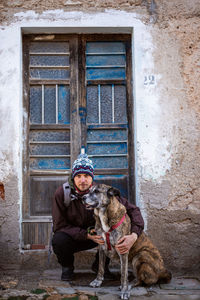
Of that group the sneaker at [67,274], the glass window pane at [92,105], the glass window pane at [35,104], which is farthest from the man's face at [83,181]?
the glass window pane at [35,104]

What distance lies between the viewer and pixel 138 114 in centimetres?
468

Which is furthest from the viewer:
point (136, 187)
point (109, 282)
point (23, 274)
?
point (136, 187)

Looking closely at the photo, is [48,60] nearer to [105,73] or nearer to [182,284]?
[105,73]

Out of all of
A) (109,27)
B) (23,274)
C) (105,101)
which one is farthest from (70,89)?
(23,274)

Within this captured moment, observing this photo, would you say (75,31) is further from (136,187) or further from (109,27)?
(136,187)

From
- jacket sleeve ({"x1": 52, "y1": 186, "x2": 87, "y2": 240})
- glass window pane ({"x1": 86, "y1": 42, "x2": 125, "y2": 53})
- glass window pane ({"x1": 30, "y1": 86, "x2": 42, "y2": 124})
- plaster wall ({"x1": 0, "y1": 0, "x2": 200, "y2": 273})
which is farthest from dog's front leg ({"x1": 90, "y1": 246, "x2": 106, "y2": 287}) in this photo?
glass window pane ({"x1": 86, "y1": 42, "x2": 125, "y2": 53})

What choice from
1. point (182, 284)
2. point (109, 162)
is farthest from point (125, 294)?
point (109, 162)

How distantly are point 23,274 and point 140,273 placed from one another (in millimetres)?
1556

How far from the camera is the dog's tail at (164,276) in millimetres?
3750

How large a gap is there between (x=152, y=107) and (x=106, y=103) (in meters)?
0.69

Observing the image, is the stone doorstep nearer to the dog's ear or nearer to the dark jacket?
the dark jacket

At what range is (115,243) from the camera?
3.51m

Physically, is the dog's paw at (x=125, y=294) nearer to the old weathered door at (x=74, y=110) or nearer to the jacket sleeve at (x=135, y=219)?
the jacket sleeve at (x=135, y=219)

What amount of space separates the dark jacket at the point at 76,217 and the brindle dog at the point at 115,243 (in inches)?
4.6
